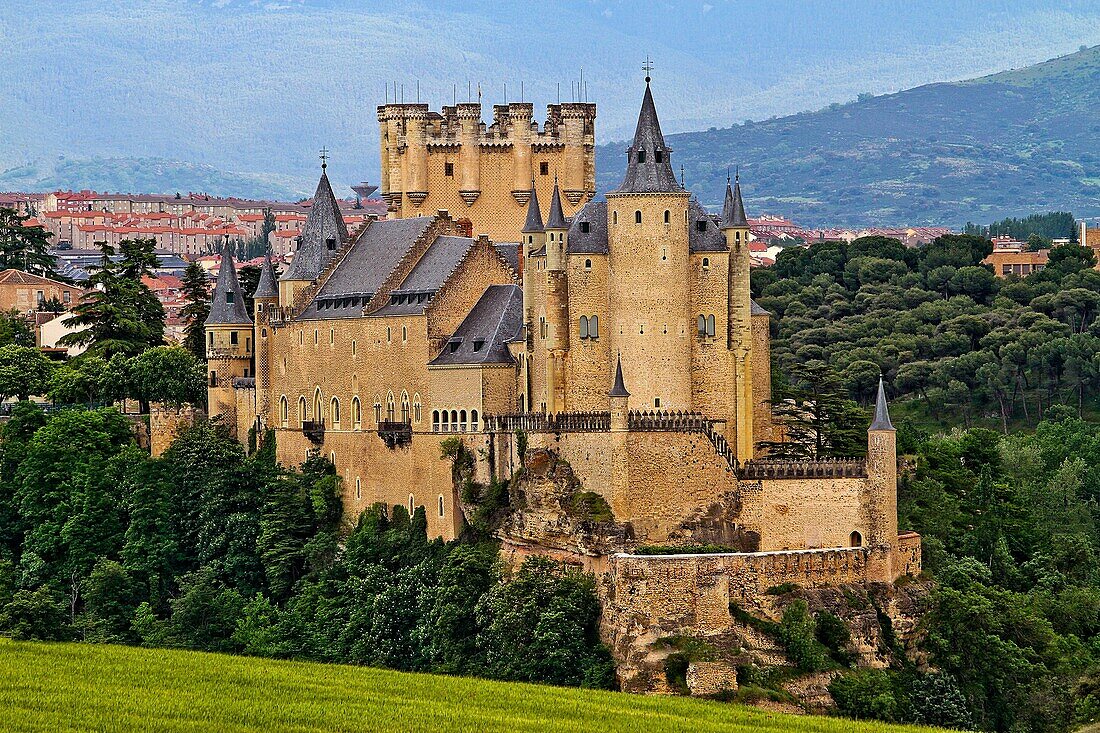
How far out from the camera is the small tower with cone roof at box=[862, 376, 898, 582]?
65.1 metres

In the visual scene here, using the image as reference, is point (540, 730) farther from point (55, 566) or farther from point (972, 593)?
point (55, 566)

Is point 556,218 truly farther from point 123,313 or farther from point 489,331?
point 123,313

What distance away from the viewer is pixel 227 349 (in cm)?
8488

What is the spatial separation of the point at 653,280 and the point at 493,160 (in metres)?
17.1

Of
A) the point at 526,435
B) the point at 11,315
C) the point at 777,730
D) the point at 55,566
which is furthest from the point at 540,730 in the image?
the point at 11,315

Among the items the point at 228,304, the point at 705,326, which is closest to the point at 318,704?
the point at 705,326

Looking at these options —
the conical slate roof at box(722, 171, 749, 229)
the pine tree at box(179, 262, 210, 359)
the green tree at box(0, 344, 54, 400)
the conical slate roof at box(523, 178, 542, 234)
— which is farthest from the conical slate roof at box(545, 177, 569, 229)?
the green tree at box(0, 344, 54, 400)

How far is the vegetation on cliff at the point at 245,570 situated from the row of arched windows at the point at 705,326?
27.8ft

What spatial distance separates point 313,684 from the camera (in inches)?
2451

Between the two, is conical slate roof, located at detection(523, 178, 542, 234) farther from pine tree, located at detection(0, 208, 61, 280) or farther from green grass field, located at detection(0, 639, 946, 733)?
pine tree, located at detection(0, 208, 61, 280)

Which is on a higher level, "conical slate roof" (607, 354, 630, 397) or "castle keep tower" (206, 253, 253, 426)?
"castle keep tower" (206, 253, 253, 426)

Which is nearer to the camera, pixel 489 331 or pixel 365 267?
pixel 489 331

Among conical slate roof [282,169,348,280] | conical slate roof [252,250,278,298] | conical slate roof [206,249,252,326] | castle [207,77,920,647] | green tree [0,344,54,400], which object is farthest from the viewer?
green tree [0,344,54,400]

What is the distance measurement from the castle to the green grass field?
440cm
